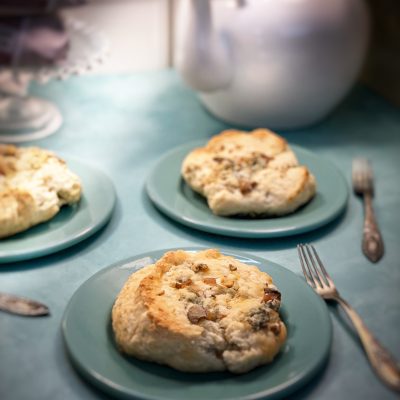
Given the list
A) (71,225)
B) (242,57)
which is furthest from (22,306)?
(242,57)

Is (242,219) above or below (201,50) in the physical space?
below

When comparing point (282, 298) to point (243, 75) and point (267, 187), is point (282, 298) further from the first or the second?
point (243, 75)

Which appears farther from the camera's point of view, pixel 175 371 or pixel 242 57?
pixel 242 57

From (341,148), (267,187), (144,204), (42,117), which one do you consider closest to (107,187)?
(144,204)

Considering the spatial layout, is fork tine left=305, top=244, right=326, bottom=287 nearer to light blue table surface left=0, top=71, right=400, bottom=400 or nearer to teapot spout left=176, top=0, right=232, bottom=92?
light blue table surface left=0, top=71, right=400, bottom=400

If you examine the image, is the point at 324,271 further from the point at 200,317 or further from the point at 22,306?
the point at 22,306

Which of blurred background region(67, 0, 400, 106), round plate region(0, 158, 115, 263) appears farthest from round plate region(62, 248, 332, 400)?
blurred background region(67, 0, 400, 106)
